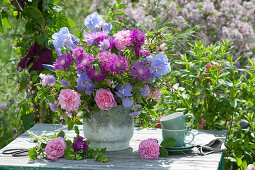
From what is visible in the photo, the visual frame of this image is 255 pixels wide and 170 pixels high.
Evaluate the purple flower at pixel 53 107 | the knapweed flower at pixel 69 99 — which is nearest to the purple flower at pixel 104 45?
the knapweed flower at pixel 69 99

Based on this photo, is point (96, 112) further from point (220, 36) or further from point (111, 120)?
point (220, 36)

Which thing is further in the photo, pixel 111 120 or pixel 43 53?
pixel 43 53

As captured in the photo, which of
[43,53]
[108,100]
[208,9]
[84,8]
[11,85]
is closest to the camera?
[108,100]

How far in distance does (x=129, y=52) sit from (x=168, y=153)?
48 cm

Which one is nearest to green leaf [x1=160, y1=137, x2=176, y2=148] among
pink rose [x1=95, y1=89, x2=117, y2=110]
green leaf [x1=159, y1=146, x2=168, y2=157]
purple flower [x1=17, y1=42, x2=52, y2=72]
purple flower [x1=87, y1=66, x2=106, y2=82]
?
green leaf [x1=159, y1=146, x2=168, y2=157]

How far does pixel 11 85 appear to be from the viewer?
167 inches

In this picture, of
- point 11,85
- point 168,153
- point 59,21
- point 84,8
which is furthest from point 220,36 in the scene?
point 84,8

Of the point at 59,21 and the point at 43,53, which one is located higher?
the point at 59,21

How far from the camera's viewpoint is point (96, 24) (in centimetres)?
181

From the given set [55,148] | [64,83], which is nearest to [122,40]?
[64,83]

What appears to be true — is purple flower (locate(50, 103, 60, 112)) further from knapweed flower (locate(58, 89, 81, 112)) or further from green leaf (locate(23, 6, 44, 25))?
green leaf (locate(23, 6, 44, 25))

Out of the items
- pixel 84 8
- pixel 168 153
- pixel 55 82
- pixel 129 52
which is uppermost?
pixel 84 8

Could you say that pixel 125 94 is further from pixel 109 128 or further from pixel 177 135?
pixel 177 135

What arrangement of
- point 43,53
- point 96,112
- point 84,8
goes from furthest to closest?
point 84,8
point 43,53
point 96,112
